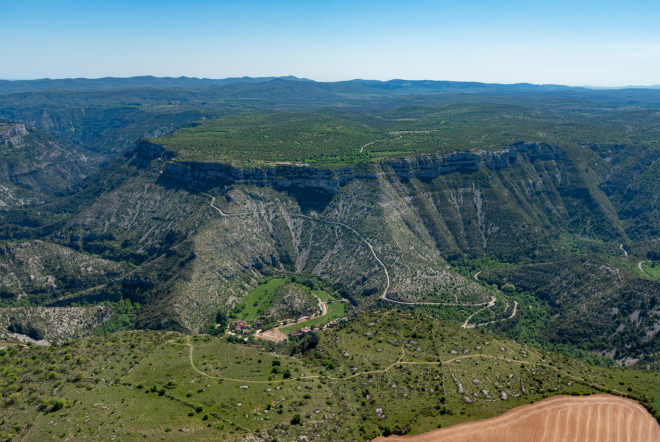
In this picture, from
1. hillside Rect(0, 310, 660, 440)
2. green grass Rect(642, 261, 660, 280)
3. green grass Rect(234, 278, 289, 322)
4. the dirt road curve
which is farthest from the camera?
green grass Rect(642, 261, 660, 280)

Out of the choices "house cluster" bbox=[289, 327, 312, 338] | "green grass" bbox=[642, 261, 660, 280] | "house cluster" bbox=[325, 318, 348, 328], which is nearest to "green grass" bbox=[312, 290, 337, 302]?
"house cluster" bbox=[325, 318, 348, 328]

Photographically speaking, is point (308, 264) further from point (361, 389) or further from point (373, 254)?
point (361, 389)

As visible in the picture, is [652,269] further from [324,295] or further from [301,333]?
[301,333]

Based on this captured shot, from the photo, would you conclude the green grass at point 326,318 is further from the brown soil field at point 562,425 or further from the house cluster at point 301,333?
the brown soil field at point 562,425

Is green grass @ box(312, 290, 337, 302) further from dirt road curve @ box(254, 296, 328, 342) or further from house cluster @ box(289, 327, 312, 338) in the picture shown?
house cluster @ box(289, 327, 312, 338)

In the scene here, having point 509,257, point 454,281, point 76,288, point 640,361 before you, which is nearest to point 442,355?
point 640,361

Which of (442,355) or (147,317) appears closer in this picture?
(442,355)
